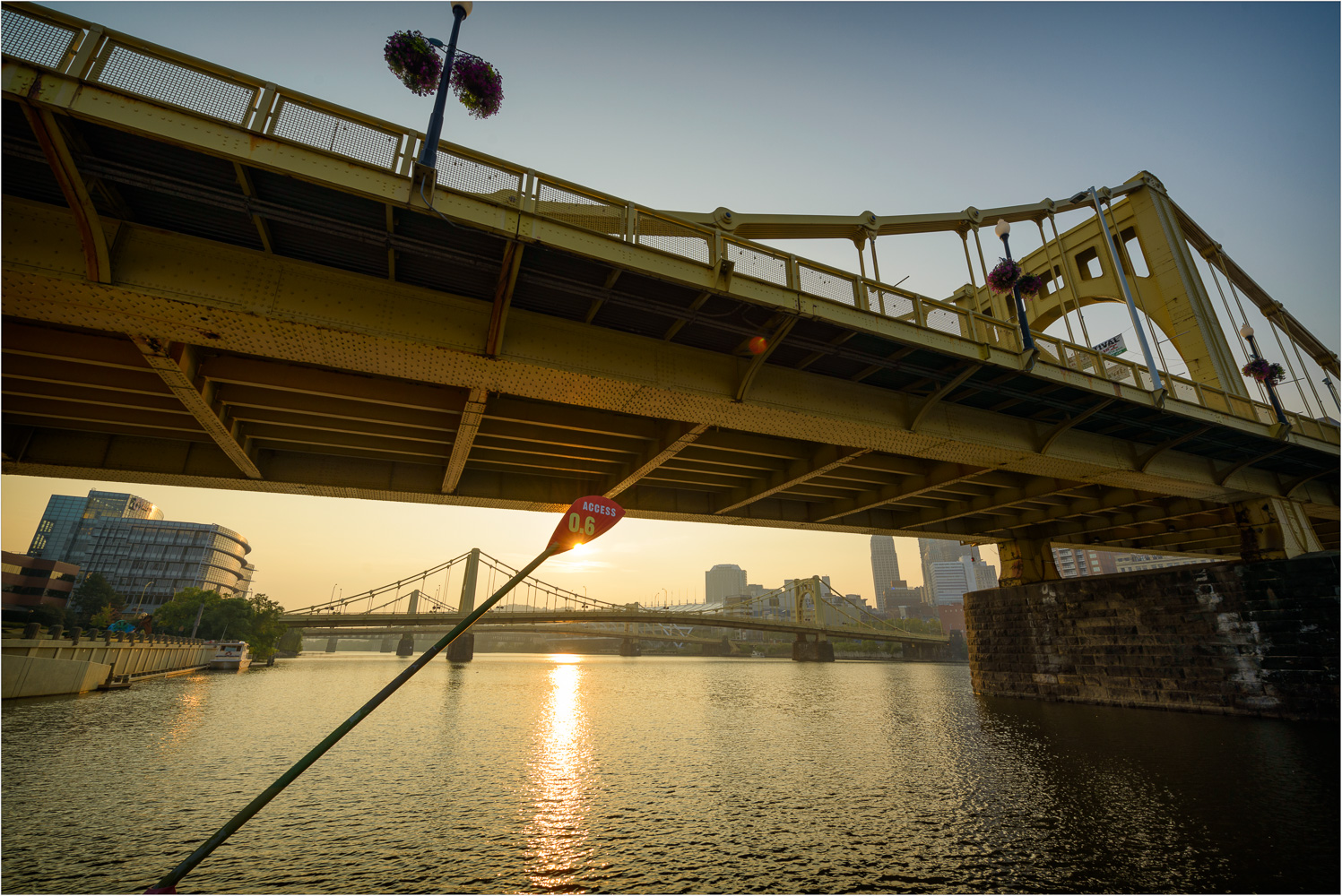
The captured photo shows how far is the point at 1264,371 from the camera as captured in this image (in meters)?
17.5

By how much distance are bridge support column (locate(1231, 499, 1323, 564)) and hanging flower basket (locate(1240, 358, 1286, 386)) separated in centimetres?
462

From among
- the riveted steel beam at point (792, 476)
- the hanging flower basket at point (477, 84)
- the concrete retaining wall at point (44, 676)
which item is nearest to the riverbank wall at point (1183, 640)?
the riveted steel beam at point (792, 476)

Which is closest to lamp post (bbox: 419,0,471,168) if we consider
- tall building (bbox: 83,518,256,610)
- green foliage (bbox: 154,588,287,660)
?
green foliage (bbox: 154,588,287,660)

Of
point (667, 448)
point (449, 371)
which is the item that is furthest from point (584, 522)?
point (667, 448)

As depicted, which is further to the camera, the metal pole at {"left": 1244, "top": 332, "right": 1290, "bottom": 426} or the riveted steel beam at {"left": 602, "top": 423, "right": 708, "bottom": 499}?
the metal pole at {"left": 1244, "top": 332, "right": 1290, "bottom": 426}

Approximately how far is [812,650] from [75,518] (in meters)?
195

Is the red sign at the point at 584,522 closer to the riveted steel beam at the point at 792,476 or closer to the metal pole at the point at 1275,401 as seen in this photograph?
the riveted steel beam at the point at 792,476

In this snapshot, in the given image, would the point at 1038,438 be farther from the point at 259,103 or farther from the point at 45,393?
the point at 45,393

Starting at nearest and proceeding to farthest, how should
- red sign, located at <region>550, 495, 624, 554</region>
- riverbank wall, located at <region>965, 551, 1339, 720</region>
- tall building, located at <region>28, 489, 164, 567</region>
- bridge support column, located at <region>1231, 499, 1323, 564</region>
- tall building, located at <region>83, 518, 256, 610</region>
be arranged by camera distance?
red sign, located at <region>550, 495, 624, 554</region> → riverbank wall, located at <region>965, 551, 1339, 720</region> → bridge support column, located at <region>1231, 499, 1323, 564</region> → tall building, located at <region>83, 518, 256, 610</region> → tall building, located at <region>28, 489, 164, 567</region>

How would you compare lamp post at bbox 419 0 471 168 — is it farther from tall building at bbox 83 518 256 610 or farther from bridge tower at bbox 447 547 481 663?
tall building at bbox 83 518 256 610

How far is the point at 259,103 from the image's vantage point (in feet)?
24.3

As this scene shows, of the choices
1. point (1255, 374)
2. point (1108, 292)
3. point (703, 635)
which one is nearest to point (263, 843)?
point (1255, 374)

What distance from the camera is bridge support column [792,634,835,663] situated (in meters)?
83.9

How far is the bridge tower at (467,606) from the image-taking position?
7375cm
